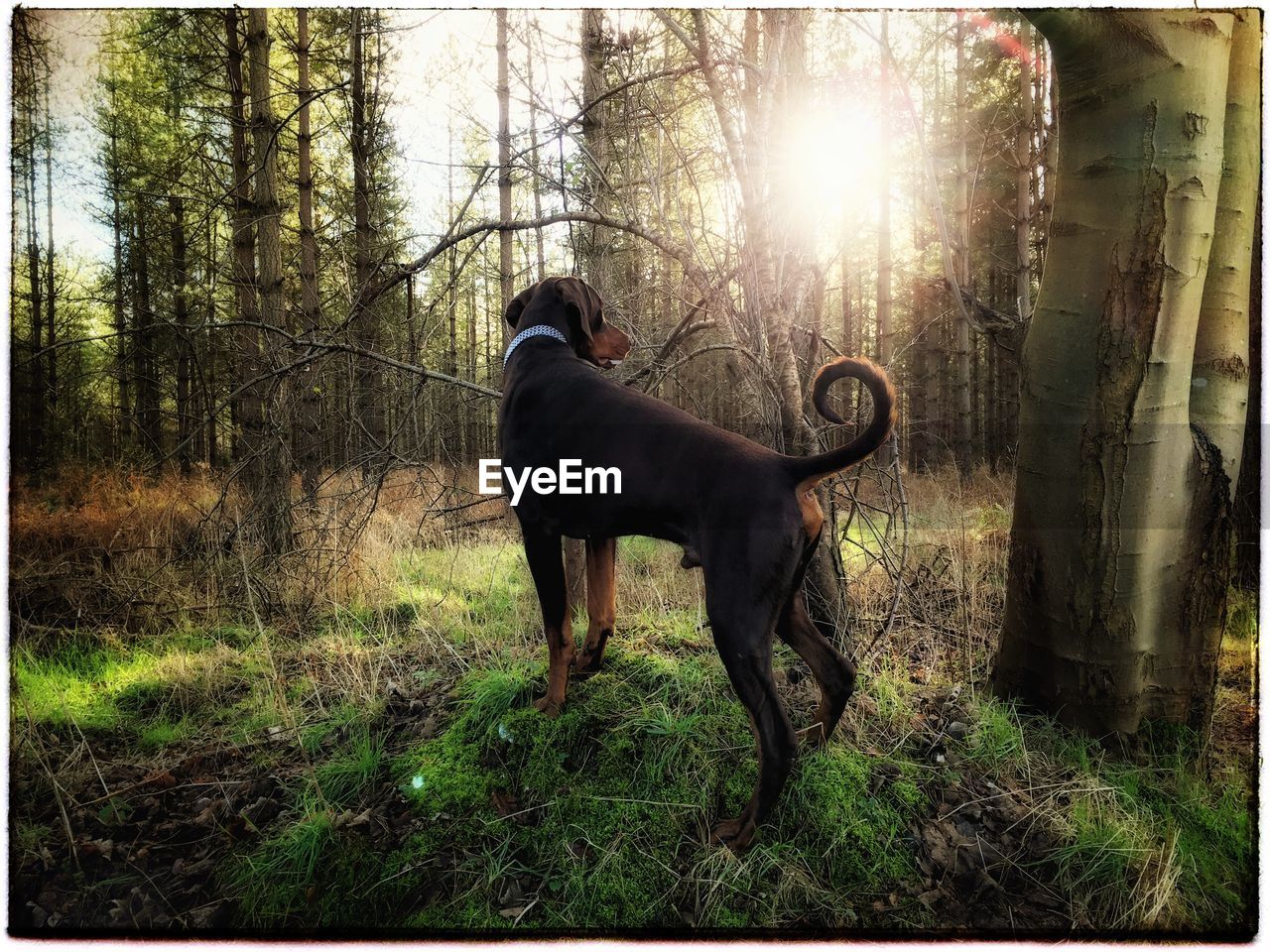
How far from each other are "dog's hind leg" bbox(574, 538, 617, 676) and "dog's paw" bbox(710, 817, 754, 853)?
79cm

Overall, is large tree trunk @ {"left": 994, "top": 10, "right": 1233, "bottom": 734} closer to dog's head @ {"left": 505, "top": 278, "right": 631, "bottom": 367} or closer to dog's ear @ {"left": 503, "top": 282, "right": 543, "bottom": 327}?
dog's head @ {"left": 505, "top": 278, "right": 631, "bottom": 367}

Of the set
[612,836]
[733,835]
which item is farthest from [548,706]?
[733,835]

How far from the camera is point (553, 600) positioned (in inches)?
83.7

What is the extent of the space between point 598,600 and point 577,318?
1158 millimetres

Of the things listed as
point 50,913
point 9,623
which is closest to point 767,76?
point 9,623

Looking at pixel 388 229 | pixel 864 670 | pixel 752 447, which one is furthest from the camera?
pixel 388 229

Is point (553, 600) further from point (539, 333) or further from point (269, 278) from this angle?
point (269, 278)

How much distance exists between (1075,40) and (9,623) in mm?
4529

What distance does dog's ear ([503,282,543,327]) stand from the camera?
7.61 ft

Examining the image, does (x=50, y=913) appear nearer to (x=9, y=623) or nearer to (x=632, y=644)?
(x=9, y=623)

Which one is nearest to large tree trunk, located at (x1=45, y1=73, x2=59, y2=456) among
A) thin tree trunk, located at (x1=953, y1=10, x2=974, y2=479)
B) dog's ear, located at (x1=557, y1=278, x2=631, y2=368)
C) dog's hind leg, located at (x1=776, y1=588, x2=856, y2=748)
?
dog's ear, located at (x1=557, y1=278, x2=631, y2=368)

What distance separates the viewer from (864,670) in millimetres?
2344

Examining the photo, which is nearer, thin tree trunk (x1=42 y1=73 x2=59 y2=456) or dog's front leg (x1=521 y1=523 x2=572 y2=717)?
dog's front leg (x1=521 y1=523 x2=572 y2=717)

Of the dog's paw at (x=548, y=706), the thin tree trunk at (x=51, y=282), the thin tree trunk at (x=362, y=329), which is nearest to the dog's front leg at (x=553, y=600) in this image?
the dog's paw at (x=548, y=706)
